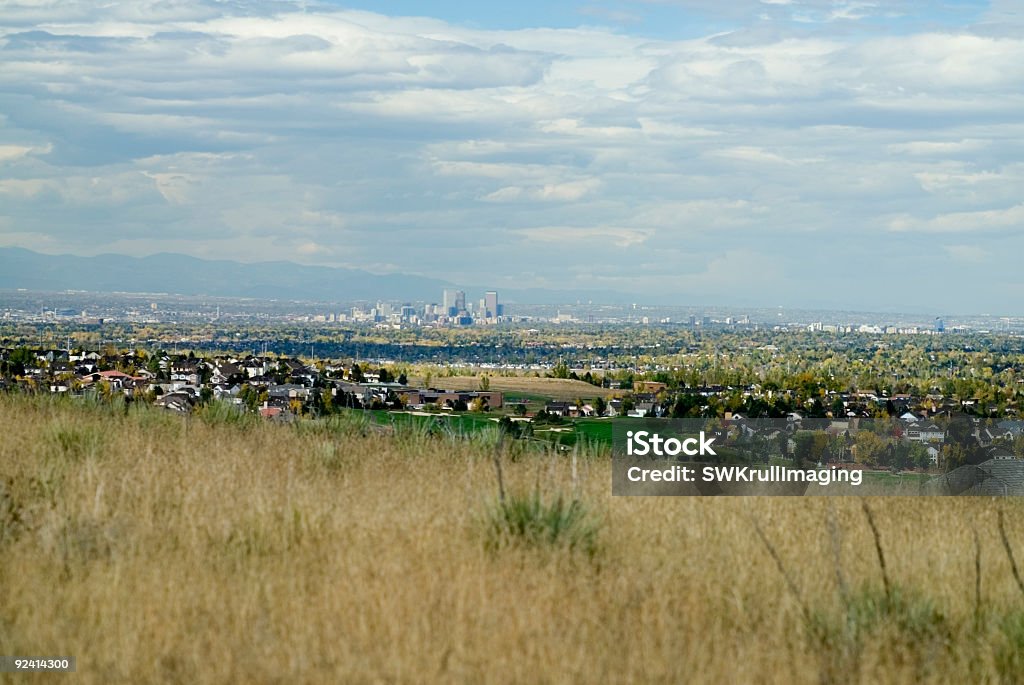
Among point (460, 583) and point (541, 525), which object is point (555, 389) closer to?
point (541, 525)

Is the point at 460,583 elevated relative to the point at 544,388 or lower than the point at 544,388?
elevated

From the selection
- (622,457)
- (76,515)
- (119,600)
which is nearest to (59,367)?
(622,457)

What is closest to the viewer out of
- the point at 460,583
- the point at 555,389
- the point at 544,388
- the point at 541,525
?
the point at 460,583

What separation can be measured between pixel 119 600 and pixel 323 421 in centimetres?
760

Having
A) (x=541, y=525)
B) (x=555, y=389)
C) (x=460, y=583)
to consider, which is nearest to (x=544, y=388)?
(x=555, y=389)

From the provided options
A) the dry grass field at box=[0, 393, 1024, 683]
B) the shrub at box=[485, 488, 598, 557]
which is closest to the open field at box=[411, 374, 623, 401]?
the dry grass field at box=[0, 393, 1024, 683]

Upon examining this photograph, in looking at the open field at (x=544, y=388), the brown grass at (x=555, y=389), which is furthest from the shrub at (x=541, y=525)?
the brown grass at (x=555, y=389)

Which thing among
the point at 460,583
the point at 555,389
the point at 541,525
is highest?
the point at 541,525

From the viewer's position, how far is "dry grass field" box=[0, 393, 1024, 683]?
596 cm

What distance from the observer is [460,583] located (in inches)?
272

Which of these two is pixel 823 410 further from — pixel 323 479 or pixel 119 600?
pixel 119 600

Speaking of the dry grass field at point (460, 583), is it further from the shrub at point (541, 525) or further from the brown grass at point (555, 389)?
the brown grass at point (555, 389)

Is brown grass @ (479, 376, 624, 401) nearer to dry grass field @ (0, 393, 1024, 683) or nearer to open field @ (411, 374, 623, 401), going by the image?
open field @ (411, 374, 623, 401)

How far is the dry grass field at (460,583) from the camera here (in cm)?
596
